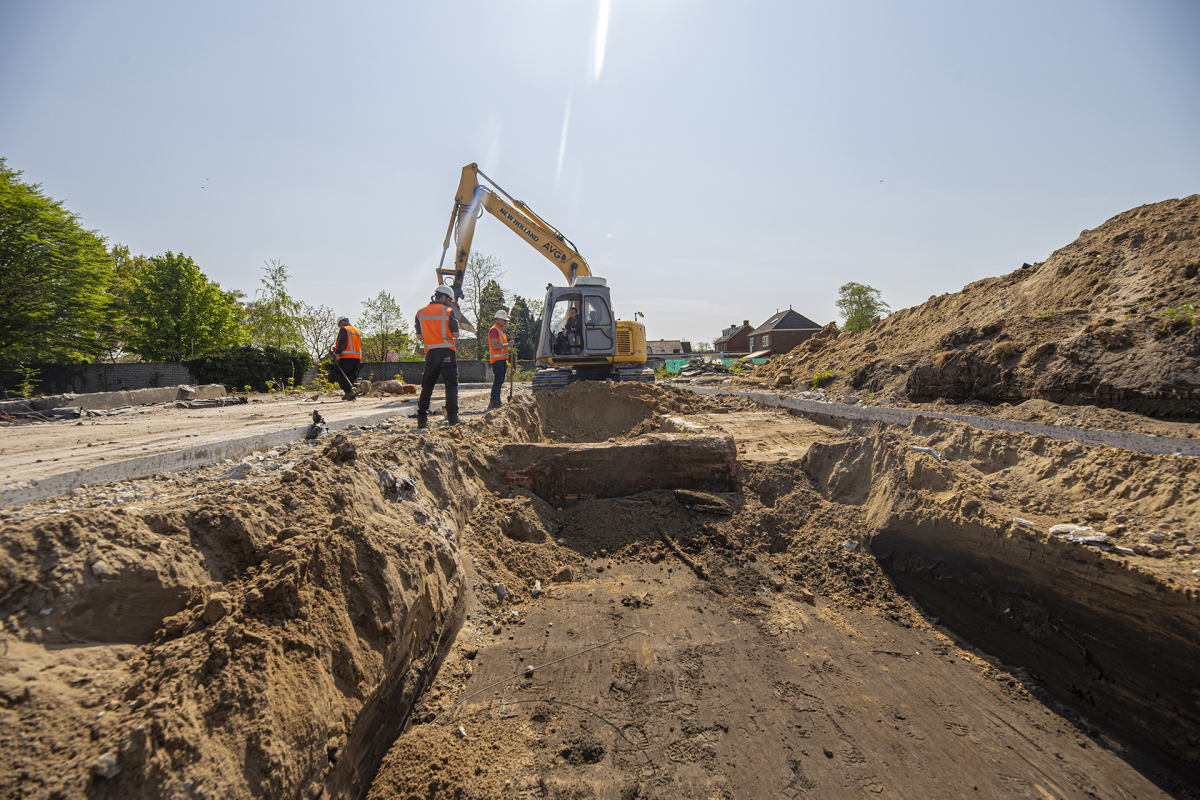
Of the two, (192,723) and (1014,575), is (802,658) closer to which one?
(1014,575)

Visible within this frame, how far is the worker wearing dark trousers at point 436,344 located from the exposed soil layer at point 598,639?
4.11ft

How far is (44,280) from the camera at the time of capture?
16094 millimetres

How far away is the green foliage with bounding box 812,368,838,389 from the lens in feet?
44.2

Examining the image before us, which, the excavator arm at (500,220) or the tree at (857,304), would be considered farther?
the tree at (857,304)

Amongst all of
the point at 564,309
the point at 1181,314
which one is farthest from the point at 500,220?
→ the point at 1181,314

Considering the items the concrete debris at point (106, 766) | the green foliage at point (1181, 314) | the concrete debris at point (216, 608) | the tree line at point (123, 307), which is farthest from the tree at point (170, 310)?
the green foliage at point (1181, 314)

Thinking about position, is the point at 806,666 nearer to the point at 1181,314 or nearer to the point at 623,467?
the point at 623,467

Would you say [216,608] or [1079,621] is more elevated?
[216,608]

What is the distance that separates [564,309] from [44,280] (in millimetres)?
17477

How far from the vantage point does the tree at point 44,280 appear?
15227mm

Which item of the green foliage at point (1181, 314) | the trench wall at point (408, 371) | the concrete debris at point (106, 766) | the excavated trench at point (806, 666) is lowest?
the excavated trench at point (806, 666)

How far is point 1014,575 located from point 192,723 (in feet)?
16.1

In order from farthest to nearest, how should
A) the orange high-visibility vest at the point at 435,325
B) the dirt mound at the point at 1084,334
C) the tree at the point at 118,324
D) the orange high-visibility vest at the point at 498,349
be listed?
the tree at the point at 118,324
the orange high-visibility vest at the point at 498,349
the orange high-visibility vest at the point at 435,325
the dirt mound at the point at 1084,334

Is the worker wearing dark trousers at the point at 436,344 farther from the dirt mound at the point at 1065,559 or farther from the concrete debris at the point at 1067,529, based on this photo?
the concrete debris at the point at 1067,529
